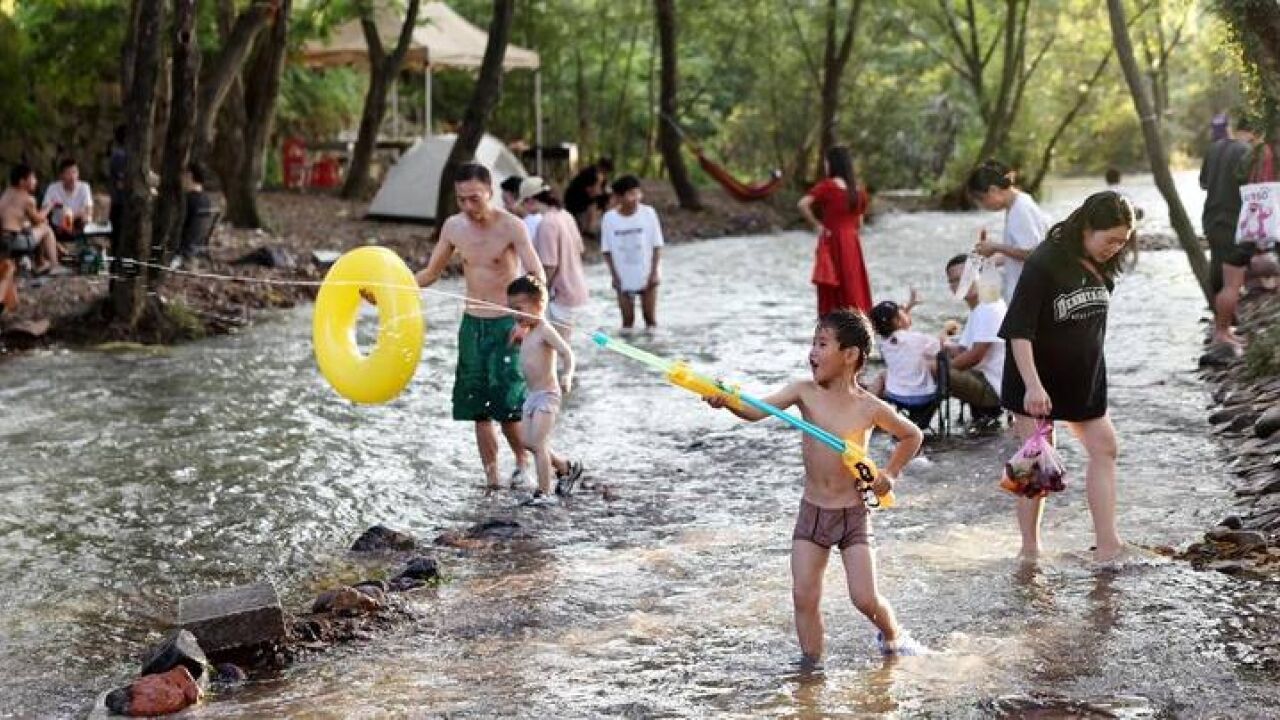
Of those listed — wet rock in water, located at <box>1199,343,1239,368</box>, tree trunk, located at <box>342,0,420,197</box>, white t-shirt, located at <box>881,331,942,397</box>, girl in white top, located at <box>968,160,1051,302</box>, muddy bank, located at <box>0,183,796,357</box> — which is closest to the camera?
girl in white top, located at <box>968,160,1051,302</box>

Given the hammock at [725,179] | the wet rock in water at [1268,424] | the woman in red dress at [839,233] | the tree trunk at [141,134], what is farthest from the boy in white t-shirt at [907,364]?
the hammock at [725,179]

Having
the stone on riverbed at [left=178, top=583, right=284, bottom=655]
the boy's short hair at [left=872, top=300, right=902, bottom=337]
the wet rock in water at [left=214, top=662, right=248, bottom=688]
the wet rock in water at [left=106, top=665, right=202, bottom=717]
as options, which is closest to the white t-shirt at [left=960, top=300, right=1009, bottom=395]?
the boy's short hair at [left=872, top=300, right=902, bottom=337]

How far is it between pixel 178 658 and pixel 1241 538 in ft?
15.9

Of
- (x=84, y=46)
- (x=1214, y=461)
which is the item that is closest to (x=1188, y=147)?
(x=84, y=46)

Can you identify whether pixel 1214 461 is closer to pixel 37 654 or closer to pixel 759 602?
pixel 759 602

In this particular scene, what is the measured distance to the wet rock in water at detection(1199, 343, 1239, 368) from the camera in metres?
13.6

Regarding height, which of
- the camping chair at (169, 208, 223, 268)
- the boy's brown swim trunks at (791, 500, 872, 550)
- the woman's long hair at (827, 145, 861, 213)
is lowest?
the boy's brown swim trunks at (791, 500, 872, 550)

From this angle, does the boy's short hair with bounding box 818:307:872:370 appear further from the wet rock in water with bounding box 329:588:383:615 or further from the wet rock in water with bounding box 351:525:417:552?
the wet rock in water with bounding box 351:525:417:552

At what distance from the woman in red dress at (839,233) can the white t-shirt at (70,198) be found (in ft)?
34.9

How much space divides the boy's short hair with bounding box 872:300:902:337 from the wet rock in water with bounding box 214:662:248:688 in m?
5.42

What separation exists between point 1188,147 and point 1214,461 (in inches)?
2053

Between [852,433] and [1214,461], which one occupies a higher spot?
[852,433]

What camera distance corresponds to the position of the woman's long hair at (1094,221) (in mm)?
7688

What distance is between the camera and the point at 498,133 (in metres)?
42.2
